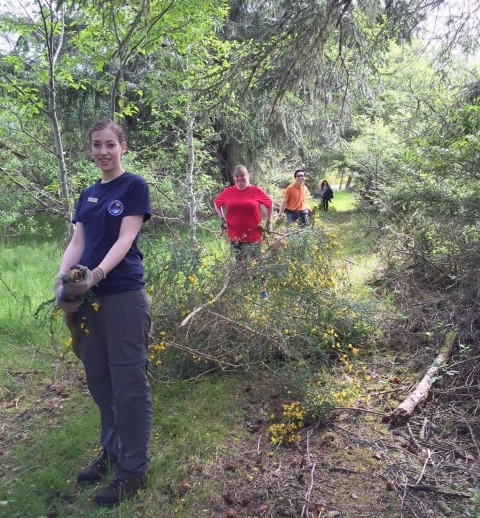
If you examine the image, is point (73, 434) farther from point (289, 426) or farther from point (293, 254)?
point (293, 254)

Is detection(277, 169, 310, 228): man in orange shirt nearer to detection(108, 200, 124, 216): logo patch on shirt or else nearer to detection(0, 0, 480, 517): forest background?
detection(0, 0, 480, 517): forest background

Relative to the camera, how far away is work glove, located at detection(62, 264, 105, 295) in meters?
2.18

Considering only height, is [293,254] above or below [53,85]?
below

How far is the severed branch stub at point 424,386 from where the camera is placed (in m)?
3.28

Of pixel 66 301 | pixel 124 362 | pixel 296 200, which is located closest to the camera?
pixel 66 301

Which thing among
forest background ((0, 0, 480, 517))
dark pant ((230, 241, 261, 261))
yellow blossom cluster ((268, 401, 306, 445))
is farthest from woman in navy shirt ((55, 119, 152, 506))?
dark pant ((230, 241, 261, 261))

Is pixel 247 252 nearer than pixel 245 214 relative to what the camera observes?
Yes

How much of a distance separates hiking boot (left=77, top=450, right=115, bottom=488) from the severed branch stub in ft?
6.79

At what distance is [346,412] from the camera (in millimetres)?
3451

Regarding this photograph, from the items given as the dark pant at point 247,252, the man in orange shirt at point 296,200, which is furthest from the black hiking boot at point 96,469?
the man in orange shirt at point 296,200

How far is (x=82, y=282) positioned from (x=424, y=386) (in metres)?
2.83

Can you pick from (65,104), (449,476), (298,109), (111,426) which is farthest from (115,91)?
(65,104)

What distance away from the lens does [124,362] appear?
Result: 2.48 metres

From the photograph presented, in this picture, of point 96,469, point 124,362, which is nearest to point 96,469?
point 96,469
